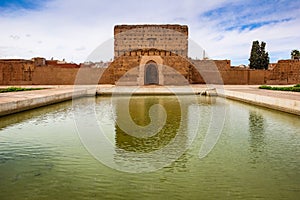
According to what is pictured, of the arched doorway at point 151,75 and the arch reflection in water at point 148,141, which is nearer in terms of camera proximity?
the arch reflection in water at point 148,141

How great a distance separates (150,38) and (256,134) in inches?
789

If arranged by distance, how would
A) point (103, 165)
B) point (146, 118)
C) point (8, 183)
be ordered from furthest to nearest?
point (146, 118) → point (103, 165) → point (8, 183)

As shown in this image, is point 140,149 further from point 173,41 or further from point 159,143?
point 173,41

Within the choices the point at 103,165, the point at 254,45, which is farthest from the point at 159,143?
the point at 254,45

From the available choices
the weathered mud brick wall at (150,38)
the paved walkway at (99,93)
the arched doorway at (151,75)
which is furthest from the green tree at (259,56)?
the paved walkway at (99,93)

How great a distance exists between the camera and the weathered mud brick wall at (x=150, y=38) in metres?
25.5

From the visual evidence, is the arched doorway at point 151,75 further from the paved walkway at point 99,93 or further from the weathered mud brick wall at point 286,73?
the weathered mud brick wall at point 286,73

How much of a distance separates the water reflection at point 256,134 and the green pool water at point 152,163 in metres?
0.02

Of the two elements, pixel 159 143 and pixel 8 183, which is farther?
pixel 159 143

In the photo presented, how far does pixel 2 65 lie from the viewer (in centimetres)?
2447

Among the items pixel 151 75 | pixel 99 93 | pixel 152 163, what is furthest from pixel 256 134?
pixel 151 75

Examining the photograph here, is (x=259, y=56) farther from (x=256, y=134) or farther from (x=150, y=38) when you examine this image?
(x=256, y=134)

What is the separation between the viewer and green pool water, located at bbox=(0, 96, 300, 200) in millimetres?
3434

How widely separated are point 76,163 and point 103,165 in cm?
40
